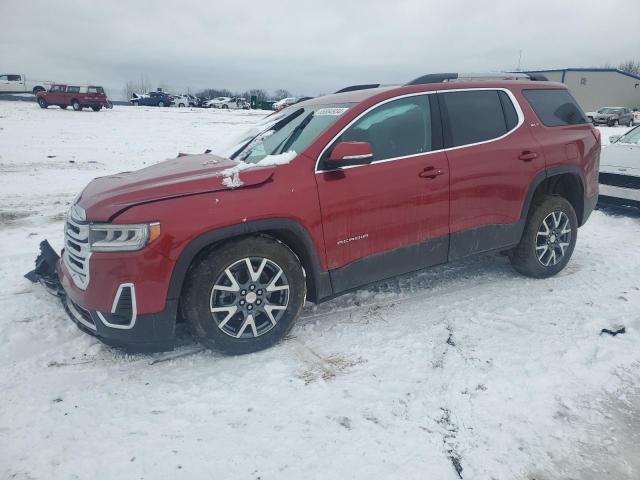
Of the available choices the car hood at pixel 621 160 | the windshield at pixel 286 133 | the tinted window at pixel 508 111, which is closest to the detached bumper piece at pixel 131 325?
the windshield at pixel 286 133

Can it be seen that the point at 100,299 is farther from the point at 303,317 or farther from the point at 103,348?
the point at 303,317

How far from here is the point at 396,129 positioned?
374 centimetres

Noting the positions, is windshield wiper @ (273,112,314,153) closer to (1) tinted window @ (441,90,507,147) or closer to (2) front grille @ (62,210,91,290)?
(1) tinted window @ (441,90,507,147)

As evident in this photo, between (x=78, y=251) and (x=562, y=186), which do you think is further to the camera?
(x=562, y=186)

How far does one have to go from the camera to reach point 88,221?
2.97 meters

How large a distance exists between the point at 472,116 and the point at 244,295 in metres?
2.63

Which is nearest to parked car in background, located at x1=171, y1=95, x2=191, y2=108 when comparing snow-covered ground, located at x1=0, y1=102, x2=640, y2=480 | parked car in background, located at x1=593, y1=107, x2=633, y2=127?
parked car in background, located at x1=593, y1=107, x2=633, y2=127

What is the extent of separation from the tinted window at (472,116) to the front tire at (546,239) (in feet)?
3.10

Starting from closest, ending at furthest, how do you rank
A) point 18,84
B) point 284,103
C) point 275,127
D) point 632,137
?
1. point 275,127
2. point 632,137
3. point 284,103
4. point 18,84

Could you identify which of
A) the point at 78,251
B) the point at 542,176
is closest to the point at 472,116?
the point at 542,176

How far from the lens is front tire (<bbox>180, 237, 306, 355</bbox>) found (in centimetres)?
307

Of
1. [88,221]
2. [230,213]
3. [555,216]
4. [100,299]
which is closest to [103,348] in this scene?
[100,299]

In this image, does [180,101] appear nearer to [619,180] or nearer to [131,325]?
[619,180]

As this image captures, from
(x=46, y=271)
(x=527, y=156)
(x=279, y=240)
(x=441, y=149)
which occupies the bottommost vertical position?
(x=46, y=271)
